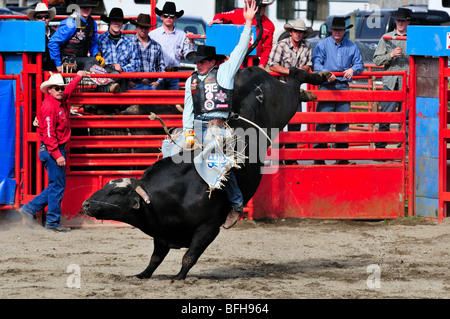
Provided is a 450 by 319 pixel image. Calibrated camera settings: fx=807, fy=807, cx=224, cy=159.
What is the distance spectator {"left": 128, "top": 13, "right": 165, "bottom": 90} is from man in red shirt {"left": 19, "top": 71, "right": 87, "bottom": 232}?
1104 mm

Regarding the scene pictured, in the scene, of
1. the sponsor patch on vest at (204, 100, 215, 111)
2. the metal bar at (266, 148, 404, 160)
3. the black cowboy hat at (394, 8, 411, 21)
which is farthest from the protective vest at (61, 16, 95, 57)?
the black cowboy hat at (394, 8, 411, 21)

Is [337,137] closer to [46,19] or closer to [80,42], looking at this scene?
[80,42]

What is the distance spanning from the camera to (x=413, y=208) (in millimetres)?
9953

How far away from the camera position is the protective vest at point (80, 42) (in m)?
9.65

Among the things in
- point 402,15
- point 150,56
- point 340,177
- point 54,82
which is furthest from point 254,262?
point 402,15

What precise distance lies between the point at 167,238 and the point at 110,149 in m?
3.13

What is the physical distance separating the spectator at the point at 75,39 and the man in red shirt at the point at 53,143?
0.54 metres

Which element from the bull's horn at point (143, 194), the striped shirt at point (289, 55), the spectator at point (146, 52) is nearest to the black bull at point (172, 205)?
the bull's horn at point (143, 194)

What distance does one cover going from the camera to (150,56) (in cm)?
1002

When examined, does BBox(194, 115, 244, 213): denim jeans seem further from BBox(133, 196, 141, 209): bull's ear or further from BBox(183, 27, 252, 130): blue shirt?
BBox(133, 196, 141, 209): bull's ear

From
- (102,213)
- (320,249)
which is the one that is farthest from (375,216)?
(102,213)

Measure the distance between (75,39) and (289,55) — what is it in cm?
260

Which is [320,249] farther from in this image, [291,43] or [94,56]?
[94,56]

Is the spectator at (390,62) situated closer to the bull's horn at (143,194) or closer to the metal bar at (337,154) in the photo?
the metal bar at (337,154)
